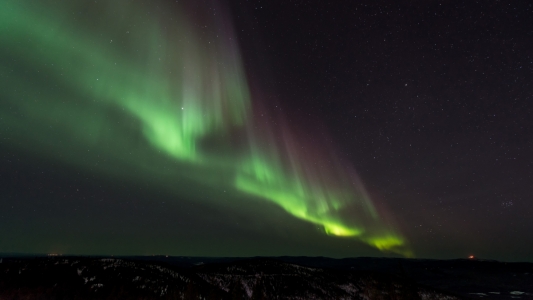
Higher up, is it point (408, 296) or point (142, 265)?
point (142, 265)

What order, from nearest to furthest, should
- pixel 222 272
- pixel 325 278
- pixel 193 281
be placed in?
pixel 193 281 → pixel 222 272 → pixel 325 278

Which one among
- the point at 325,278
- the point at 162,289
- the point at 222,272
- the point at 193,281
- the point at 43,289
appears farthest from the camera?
the point at 325,278

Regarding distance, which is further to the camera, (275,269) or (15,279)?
(275,269)

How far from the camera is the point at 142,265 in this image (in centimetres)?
2609

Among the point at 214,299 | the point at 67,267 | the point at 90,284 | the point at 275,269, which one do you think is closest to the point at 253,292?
the point at 214,299

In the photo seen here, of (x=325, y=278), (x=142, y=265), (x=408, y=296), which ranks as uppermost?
(x=142, y=265)

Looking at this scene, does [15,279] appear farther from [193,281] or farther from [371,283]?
[371,283]

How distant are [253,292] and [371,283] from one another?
10.6m

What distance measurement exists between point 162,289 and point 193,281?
2.31 metres

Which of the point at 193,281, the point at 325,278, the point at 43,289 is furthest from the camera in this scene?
the point at 325,278

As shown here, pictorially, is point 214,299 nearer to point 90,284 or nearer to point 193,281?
point 193,281

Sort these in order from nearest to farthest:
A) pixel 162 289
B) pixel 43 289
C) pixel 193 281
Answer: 1. pixel 43 289
2. pixel 162 289
3. pixel 193 281

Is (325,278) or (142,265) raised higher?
(142,265)

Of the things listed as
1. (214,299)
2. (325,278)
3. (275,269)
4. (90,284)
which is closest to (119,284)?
(90,284)
